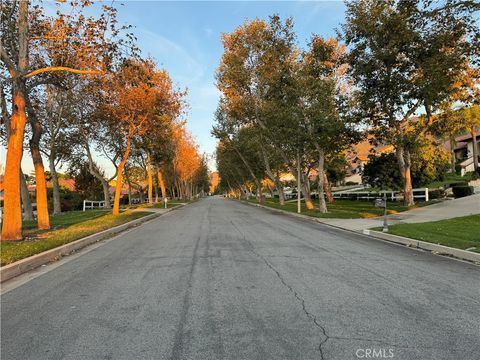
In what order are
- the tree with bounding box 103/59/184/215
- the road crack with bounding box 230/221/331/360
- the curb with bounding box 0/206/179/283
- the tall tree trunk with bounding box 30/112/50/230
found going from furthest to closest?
the tree with bounding box 103/59/184/215, the tall tree trunk with bounding box 30/112/50/230, the curb with bounding box 0/206/179/283, the road crack with bounding box 230/221/331/360

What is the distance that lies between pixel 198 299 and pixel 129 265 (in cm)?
347

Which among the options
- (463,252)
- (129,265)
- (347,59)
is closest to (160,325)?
(129,265)

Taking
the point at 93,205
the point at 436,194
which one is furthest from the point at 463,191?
the point at 93,205

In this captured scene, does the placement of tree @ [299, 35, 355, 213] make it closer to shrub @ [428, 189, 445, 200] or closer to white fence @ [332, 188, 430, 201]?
white fence @ [332, 188, 430, 201]

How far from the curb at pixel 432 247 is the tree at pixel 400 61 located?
842 cm

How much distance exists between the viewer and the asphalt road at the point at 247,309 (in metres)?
4.19

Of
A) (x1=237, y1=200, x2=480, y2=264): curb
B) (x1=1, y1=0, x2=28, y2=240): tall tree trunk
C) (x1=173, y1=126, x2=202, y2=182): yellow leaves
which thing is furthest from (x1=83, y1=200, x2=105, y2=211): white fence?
(x1=237, y1=200, x2=480, y2=264): curb

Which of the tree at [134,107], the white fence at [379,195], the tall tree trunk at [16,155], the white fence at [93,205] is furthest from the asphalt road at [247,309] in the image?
the white fence at [93,205]

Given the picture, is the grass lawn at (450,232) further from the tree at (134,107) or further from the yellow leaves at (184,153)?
the yellow leaves at (184,153)

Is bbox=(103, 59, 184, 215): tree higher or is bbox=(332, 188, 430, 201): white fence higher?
bbox=(103, 59, 184, 215): tree

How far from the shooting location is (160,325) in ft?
16.0

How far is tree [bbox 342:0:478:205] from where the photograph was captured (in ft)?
59.4

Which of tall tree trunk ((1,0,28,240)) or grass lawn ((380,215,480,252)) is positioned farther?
tall tree trunk ((1,0,28,240))

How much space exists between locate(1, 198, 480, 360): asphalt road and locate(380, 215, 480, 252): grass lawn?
203 centimetres
